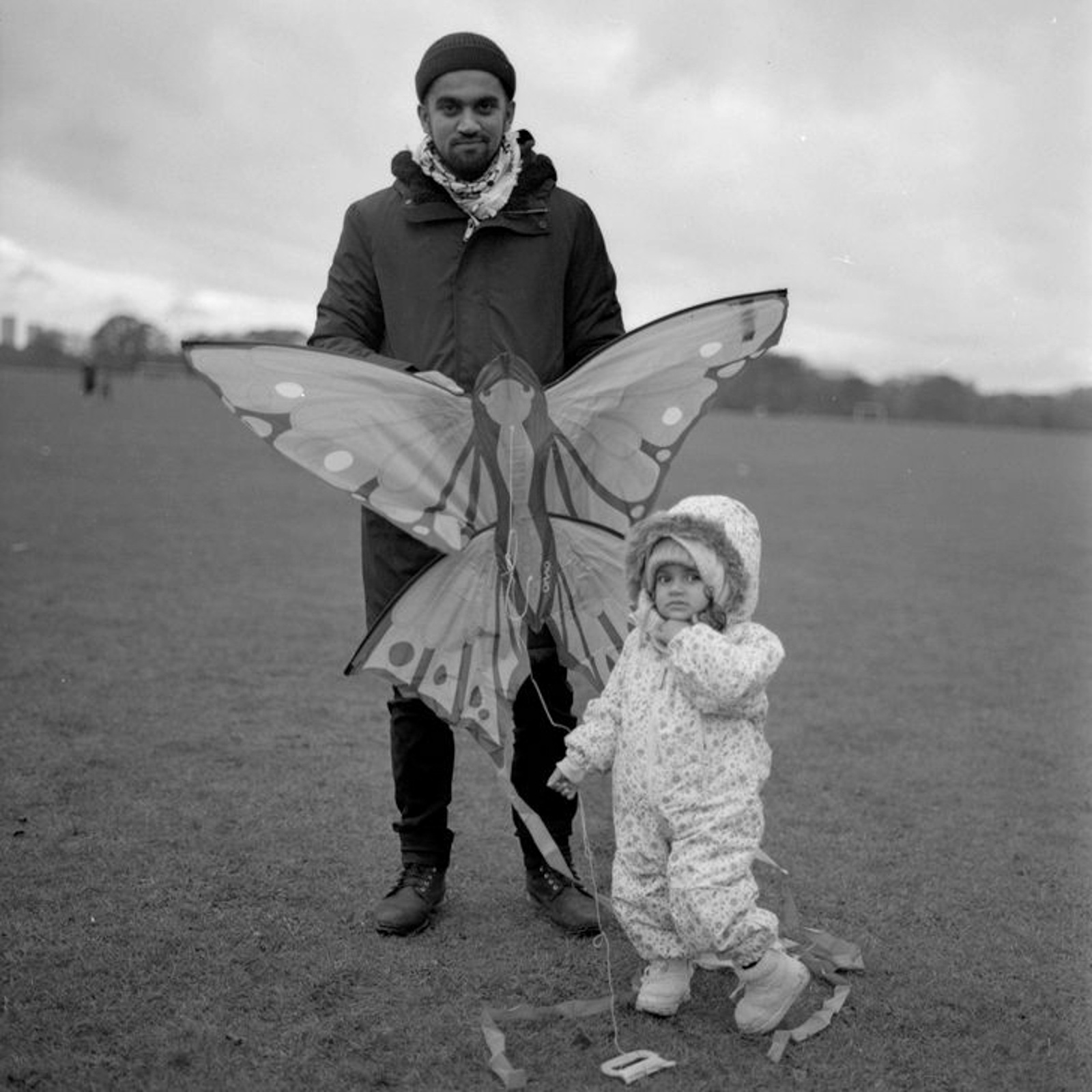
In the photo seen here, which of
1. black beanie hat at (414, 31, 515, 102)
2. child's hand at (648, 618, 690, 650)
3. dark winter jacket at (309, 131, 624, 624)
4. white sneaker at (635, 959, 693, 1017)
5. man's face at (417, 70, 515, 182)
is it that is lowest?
white sneaker at (635, 959, 693, 1017)

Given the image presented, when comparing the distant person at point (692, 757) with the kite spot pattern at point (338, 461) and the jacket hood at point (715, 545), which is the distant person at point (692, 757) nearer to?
the jacket hood at point (715, 545)

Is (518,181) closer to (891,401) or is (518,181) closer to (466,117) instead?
(466,117)

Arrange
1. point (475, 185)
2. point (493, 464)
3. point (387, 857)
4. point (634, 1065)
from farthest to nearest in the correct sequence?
point (387, 857)
point (475, 185)
point (493, 464)
point (634, 1065)

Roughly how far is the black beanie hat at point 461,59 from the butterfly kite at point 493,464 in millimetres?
774

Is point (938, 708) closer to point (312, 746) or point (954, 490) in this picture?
point (312, 746)

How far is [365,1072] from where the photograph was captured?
2.78 m

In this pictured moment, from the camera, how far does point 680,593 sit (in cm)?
303

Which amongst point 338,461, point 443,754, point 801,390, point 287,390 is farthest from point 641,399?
point 801,390

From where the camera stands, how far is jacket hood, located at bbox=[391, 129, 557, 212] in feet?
11.4

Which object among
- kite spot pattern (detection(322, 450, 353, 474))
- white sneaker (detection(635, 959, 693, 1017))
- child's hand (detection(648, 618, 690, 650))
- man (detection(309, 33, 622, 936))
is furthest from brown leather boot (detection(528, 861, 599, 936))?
kite spot pattern (detection(322, 450, 353, 474))

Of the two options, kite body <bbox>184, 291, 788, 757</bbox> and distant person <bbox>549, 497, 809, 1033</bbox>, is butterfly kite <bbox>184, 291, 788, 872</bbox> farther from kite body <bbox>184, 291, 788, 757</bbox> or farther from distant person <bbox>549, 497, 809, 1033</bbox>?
distant person <bbox>549, 497, 809, 1033</bbox>

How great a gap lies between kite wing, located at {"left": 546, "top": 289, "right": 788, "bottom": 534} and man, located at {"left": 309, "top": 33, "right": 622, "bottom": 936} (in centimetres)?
24

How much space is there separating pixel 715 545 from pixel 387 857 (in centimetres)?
172

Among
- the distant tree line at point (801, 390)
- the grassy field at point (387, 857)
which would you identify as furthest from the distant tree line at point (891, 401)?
the grassy field at point (387, 857)
